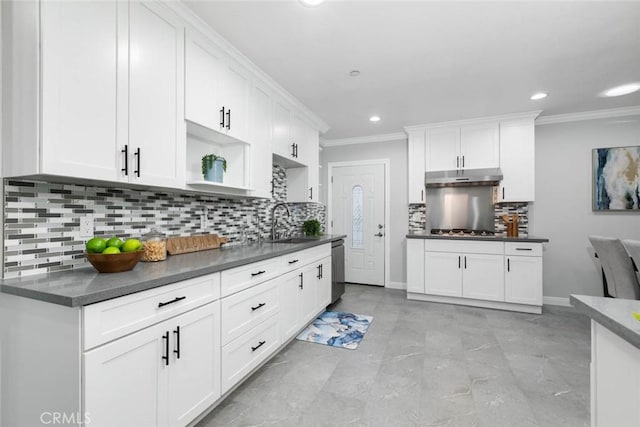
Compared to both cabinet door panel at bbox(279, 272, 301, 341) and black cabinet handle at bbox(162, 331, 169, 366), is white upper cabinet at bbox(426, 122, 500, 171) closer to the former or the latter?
cabinet door panel at bbox(279, 272, 301, 341)

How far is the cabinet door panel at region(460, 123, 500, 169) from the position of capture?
12.9 feet

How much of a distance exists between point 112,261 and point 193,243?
2.89 ft

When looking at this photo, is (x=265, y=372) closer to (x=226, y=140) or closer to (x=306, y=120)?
(x=226, y=140)

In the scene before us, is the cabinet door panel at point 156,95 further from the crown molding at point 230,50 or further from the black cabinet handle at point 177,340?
the black cabinet handle at point 177,340

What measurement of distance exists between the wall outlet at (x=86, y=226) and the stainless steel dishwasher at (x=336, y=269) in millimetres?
2539

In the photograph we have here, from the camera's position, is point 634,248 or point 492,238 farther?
point 492,238

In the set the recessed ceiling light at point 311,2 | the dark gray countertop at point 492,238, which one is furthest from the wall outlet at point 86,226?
the dark gray countertop at point 492,238

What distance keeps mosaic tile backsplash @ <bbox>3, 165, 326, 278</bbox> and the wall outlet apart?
19mm

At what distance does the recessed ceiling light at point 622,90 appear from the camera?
296 centimetres

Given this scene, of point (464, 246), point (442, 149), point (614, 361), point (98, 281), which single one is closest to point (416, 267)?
point (464, 246)

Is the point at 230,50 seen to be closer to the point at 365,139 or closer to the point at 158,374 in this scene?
the point at 158,374

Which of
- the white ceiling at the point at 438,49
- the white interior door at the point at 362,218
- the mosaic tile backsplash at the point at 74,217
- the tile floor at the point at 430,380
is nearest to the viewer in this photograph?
the mosaic tile backsplash at the point at 74,217

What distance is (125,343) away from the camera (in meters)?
1.21

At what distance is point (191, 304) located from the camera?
1.54m
